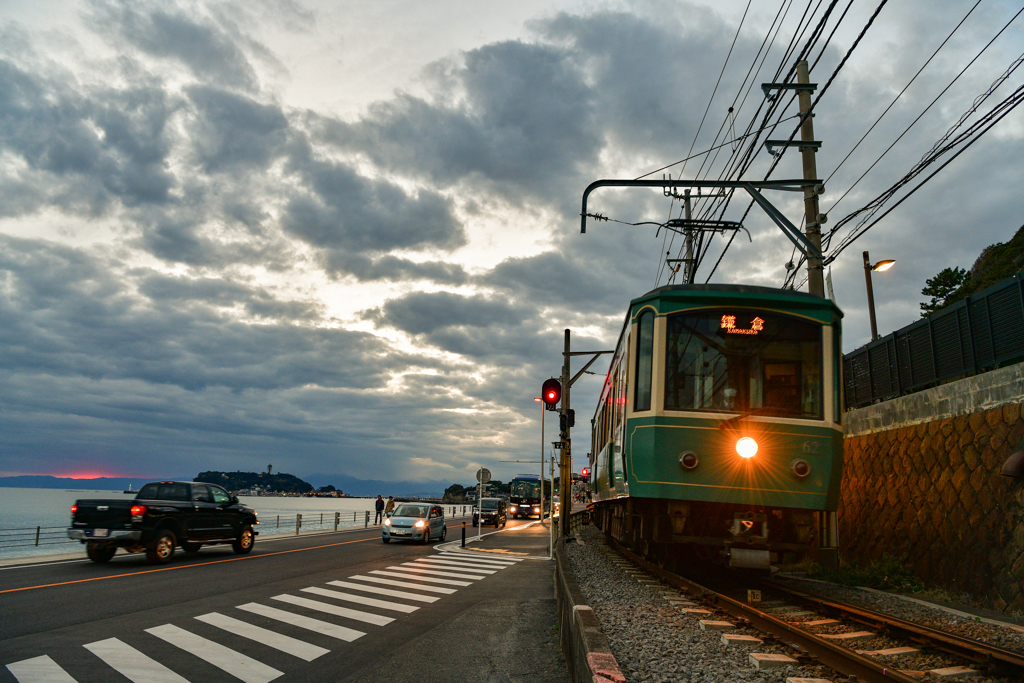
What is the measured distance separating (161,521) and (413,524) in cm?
936

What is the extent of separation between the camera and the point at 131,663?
6.32 metres

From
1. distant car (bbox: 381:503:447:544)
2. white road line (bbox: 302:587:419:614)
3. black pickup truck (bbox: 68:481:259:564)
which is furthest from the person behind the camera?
distant car (bbox: 381:503:447:544)

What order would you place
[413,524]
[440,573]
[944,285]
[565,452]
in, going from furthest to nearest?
[944,285]
[413,524]
[565,452]
[440,573]

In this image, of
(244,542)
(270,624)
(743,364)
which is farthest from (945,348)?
(244,542)

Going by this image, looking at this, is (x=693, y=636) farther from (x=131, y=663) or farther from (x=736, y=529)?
(x=131, y=663)

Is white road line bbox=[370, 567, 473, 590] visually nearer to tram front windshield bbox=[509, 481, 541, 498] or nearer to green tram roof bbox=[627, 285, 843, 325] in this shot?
green tram roof bbox=[627, 285, 843, 325]

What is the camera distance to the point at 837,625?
7.22 meters

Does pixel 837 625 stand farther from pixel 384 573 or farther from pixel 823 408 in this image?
pixel 384 573

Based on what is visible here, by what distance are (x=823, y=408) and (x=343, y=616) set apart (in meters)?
7.08

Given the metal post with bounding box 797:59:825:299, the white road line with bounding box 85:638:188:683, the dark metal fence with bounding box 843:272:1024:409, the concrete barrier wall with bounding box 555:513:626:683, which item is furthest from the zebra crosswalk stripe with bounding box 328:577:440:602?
the dark metal fence with bounding box 843:272:1024:409

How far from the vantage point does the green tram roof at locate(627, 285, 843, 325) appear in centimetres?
940

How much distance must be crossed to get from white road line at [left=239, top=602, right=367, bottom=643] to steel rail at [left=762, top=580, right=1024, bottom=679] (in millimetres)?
5640

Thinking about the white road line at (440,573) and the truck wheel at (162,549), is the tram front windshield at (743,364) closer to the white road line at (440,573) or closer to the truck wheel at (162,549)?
the white road line at (440,573)

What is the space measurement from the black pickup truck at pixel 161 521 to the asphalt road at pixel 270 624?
0.50 meters
